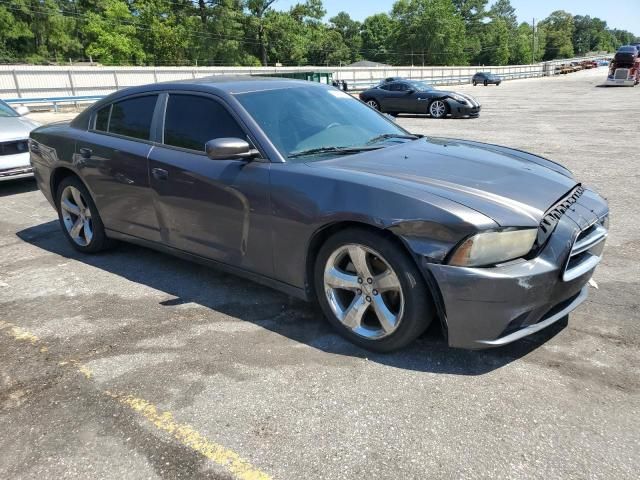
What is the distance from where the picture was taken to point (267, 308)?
3.86 m

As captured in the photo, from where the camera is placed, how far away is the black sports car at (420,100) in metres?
17.8

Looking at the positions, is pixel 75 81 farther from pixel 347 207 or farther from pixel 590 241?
pixel 590 241

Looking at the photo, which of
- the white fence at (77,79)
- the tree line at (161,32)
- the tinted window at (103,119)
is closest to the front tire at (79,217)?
the tinted window at (103,119)

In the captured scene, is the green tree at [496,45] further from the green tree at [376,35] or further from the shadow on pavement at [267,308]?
the shadow on pavement at [267,308]

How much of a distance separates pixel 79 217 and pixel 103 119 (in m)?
0.98

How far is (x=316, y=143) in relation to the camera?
365 cm

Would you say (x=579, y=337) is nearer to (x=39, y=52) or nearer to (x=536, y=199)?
(x=536, y=199)

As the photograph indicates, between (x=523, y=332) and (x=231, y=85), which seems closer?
(x=523, y=332)

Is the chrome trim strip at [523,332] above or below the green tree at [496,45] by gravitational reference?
below

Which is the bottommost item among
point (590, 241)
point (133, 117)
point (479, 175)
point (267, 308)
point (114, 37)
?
point (267, 308)

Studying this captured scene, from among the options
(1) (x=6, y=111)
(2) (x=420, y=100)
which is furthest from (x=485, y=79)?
(1) (x=6, y=111)

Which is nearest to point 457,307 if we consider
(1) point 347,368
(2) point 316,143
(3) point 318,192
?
(1) point 347,368

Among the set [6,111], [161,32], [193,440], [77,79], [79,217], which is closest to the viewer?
[193,440]

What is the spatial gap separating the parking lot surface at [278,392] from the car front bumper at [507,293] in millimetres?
282
